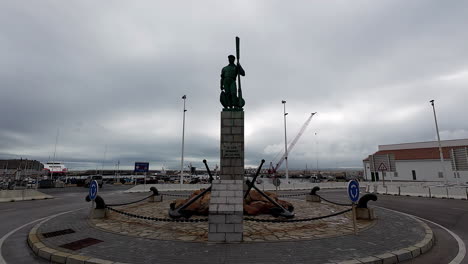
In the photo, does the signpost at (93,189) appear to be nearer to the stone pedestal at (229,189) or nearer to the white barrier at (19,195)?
the stone pedestal at (229,189)

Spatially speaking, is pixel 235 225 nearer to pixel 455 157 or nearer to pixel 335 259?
pixel 335 259

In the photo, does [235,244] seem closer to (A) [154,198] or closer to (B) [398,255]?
(B) [398,255]

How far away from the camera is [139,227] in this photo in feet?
27.0

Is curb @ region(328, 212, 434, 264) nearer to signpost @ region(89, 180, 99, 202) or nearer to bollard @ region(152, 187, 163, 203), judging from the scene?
signpost @ region(89, 180, 99, 202)

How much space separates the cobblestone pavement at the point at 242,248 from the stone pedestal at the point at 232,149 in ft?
12.7

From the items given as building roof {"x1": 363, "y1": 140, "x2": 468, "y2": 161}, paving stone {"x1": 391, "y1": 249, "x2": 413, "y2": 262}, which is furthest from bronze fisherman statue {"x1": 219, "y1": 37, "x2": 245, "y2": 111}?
building roof {"x1": 363, "y1": 140, "x2": 468, "y2": 161}

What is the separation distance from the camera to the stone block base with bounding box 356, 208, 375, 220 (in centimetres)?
956

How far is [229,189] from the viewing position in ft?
24.7

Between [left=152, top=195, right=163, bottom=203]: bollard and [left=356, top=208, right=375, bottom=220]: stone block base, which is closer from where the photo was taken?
[left=356, top=208, right=375, bottom=220]: stone block base

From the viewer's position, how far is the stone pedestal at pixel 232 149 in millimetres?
9875

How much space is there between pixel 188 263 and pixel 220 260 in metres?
0.73

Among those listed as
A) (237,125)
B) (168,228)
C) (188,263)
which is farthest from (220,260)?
(237,125)

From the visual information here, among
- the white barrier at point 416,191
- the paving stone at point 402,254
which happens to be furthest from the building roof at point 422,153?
the paving stone at point 402,254

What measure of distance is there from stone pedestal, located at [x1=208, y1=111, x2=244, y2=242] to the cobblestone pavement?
41 cm
